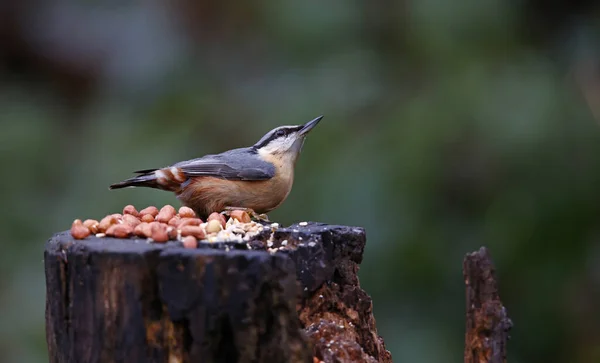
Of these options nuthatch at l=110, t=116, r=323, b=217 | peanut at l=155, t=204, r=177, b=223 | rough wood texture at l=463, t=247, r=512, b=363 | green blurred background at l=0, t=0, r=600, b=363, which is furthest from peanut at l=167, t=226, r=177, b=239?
green blurred background at l=0, t=0, r=600, b=363

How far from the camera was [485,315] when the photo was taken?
2145mm

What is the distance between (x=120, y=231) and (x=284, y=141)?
1497 mm

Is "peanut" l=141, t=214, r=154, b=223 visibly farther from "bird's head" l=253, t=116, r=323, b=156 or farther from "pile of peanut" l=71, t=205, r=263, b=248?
"bird's head" l=253, t=116, r=323, b=156

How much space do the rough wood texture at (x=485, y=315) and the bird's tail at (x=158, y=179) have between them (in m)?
1.32

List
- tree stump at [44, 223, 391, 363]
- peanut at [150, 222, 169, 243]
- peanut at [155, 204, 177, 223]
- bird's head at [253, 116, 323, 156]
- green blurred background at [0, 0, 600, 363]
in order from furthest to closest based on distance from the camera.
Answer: green blurred background at [0, 0, 600, 363] < bird's head at [253, 116, 323, 156] < peanut at [155, 204, 177, 223] < peanut at [150, 222, 169, 243] < tree stump at [44, 223, 391, 363]

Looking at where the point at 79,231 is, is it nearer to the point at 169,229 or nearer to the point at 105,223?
the point at 105,223

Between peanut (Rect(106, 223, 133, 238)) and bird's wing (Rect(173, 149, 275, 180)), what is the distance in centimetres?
105

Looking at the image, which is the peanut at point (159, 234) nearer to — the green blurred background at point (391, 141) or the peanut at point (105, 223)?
the peanut at point (105, 223)

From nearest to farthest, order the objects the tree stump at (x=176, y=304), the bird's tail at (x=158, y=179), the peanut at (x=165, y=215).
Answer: the tree stump at (x=176, y=304) < the peanut at (x=165, y=215) < the bird's tail at (x=158, y=179)

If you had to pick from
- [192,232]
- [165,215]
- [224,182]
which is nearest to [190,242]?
[192,232]

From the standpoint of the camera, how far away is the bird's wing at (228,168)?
3.12 meters

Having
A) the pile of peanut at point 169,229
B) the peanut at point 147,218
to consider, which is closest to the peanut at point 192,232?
the pile of peanut at point 169,229

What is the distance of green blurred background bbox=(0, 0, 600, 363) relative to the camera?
406cm

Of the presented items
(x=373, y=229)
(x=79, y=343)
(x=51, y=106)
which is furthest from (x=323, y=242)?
(x=51, y=106)
